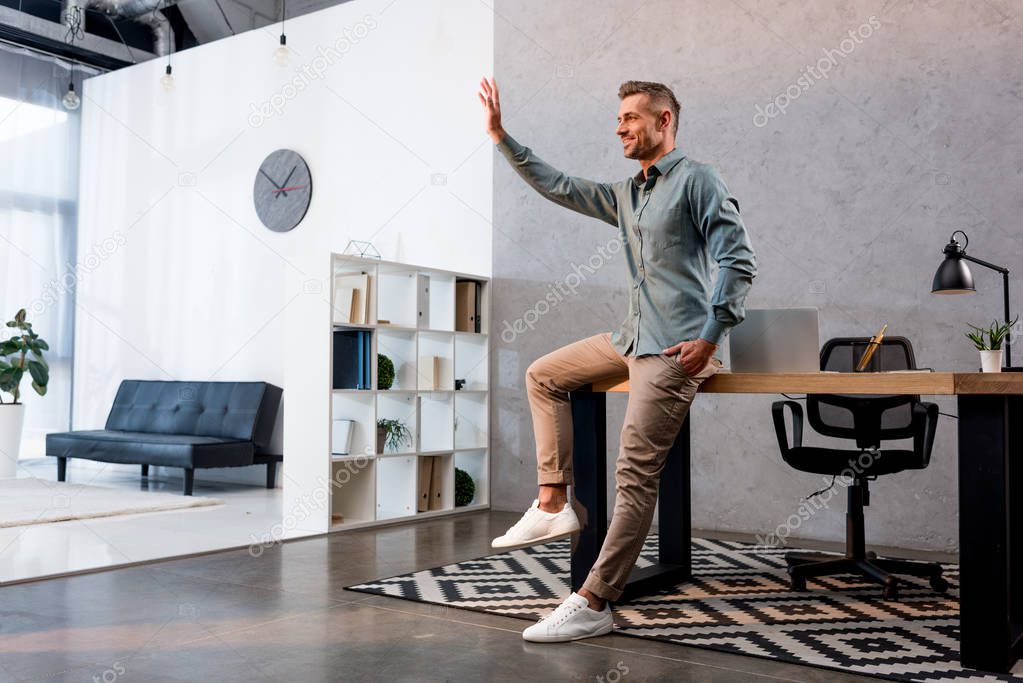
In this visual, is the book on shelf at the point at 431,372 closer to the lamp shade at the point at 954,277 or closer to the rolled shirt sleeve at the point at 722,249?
the lamp shade at the point at 954,277

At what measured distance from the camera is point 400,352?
5.52m

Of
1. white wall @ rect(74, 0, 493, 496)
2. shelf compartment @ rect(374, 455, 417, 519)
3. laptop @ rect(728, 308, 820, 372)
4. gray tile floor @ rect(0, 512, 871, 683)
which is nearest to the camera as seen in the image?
gray tile floor @ rect(0, 512, 871, 683)

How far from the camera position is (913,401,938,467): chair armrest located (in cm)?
348

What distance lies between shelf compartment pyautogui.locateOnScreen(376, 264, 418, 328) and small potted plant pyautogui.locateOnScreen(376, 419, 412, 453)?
56 centimetres

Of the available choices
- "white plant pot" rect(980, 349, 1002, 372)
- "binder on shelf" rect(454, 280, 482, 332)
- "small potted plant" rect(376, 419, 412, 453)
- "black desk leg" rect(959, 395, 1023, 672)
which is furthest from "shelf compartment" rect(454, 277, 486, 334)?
"black desk leg" rect(959, 395, 1023, 672)

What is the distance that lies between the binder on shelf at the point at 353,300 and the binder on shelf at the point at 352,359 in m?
0.10

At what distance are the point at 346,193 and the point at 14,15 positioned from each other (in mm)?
3703

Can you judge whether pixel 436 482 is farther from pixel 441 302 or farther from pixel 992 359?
pixel 992 359

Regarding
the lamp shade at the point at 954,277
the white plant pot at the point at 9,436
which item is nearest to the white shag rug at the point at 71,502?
the white plant pot at the point at 9,436

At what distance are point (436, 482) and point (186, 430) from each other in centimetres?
237

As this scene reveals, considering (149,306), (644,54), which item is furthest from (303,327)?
(149,306)

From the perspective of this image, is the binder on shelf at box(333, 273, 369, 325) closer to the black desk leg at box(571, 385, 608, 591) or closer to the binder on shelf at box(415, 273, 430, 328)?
the binder on shelf at box(415, 273, 430, 328)

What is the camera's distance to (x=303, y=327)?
5004mm

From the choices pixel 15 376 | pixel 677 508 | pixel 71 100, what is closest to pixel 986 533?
pixel 677 508
